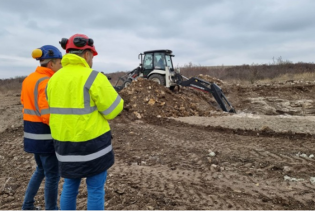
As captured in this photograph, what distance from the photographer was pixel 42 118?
2641mm

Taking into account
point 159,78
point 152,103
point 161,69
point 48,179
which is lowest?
point 48,179

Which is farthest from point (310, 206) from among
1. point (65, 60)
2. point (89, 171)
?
point (65, 60)

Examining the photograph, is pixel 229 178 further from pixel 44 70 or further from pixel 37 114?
pixel 44 70

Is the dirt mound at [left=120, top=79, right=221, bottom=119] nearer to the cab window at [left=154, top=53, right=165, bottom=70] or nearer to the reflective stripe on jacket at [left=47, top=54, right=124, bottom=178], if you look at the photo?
the cab window at [left=154, top=53, right=165, bottom=70]

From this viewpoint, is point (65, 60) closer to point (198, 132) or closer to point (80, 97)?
point (80, 97)

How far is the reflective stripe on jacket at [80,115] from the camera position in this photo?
2.11 metres

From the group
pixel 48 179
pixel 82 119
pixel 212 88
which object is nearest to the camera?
pixel 82 119

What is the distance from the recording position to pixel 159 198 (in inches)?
135

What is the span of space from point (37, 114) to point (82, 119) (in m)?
0.86

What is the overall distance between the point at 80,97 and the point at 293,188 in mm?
3330

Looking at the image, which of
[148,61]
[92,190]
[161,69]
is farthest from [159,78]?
[92,190]

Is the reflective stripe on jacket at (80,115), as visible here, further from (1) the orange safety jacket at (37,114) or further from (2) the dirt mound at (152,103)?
(2) the dirt mound at (152,103)

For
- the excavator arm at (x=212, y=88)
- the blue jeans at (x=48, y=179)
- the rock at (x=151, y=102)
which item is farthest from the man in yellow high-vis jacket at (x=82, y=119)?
the excavator arm at (x=212, y=88)

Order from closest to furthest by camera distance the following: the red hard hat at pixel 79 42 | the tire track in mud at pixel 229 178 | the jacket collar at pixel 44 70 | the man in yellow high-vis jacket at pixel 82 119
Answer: the man in yellow high-vis jacket at pixel 82 119, the red hard hat at pixel 79 42, the jacket collar at pixel 44 70, the tire track in mud at pixel 229 178
